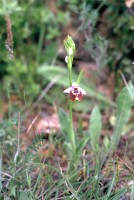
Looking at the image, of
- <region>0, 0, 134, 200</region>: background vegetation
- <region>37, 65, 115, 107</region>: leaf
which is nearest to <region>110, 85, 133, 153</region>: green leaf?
<region>0, 0, 134, 200</region>: background vegetation

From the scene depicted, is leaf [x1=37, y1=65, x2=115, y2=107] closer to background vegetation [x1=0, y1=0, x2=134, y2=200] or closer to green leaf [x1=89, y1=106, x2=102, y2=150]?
background vegetation [x1=0, y1=0, x2=134, y2=200]

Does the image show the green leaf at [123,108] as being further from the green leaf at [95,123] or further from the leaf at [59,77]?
the leaf at [59,77]

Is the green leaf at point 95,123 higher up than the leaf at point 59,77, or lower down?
lower down

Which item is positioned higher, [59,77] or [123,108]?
[59,77]

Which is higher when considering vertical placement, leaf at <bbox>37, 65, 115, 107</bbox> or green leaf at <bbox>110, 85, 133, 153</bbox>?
leaf at <bbox>37, 65, 115, 107</bbox>

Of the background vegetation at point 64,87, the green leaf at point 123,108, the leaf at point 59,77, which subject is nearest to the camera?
the background vegetation at point 64,87

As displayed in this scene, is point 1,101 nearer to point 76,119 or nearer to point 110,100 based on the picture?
point 76,119

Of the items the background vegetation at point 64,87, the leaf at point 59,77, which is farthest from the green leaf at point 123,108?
the leaf at point 59,77

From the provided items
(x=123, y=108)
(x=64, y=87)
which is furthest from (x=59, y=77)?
(x=123, y=108)

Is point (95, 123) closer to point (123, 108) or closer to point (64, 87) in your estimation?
point (123, 108)

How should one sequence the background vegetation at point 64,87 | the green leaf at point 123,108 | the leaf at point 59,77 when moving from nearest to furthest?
1. the background vegetation at point 64,87
2. the green leaf at point 123,108
3. the leaf at point 59,77

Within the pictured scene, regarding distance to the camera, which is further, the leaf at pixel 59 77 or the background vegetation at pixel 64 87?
the leaf at pixel 59 77
